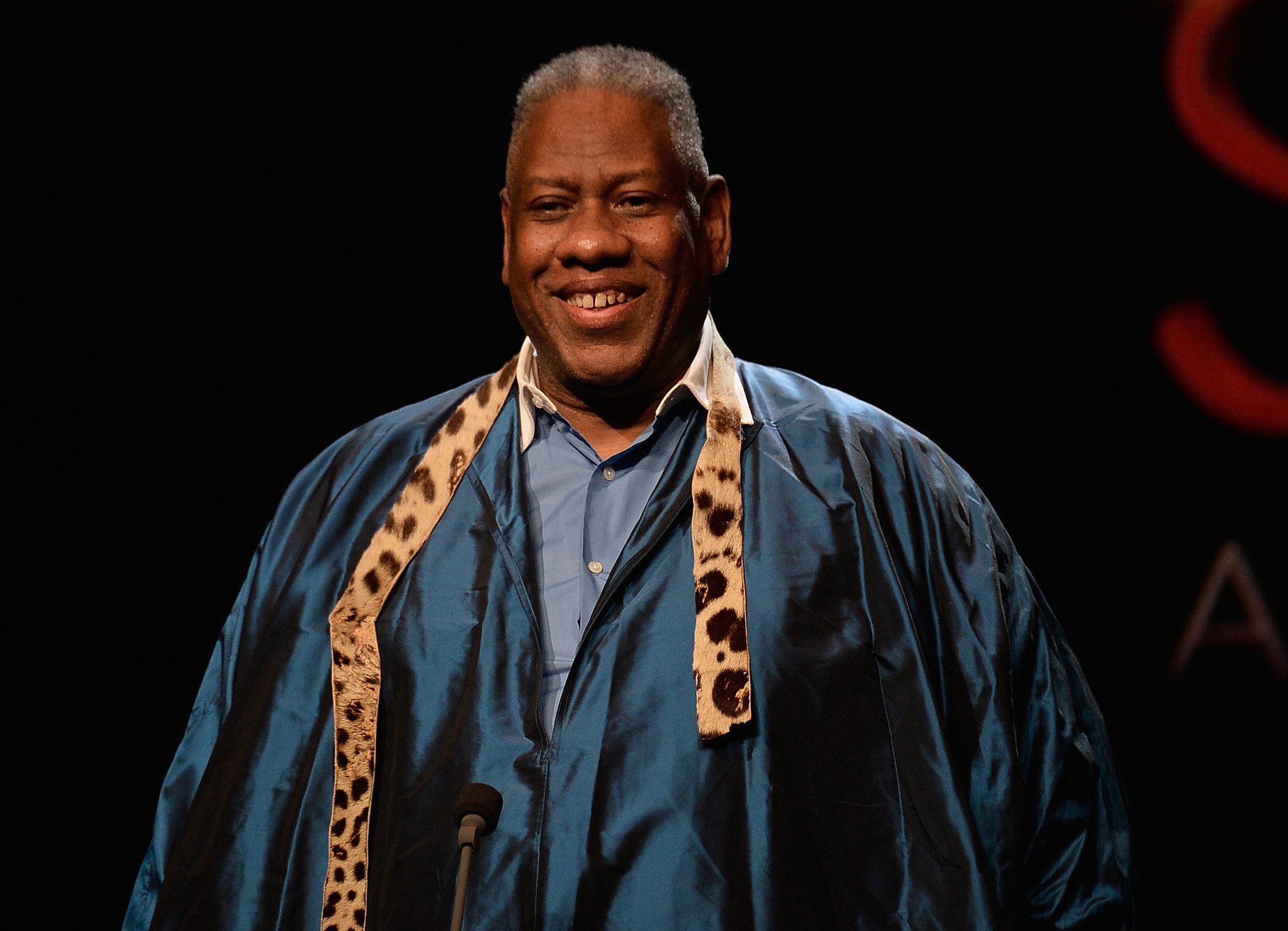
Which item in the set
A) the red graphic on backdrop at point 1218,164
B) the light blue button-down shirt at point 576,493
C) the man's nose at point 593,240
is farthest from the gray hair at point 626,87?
the red graphic on backdrop at point 1218,164

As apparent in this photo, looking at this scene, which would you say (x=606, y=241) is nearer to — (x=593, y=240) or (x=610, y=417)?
(x=593, y=240)

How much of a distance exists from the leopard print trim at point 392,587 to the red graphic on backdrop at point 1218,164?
1099 millimetres

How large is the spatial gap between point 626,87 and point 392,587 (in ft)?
2.26

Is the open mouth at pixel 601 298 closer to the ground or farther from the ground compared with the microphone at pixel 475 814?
farther from the ground

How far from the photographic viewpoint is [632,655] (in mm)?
1534

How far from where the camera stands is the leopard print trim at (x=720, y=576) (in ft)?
4.86

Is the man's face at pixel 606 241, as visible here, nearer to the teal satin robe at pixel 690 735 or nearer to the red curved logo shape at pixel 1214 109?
the teal satin robe at pixel 690 735

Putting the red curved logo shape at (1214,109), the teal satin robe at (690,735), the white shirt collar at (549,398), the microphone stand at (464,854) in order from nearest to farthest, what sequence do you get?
the microphone stand at (464,854), the teal satin robe at (690,735), the white shirt collar at (549,398), the red curved logo shape at (1214,109)

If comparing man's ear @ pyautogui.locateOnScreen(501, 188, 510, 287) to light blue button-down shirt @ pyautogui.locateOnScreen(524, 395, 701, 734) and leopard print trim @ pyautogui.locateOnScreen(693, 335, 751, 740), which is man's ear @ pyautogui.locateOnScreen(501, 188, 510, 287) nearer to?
light blue button-down shirt @ pyautogui.locateOnScreen(524, 395, 701, 734)

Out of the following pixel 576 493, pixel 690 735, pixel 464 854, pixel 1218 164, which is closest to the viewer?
pixel 464 854

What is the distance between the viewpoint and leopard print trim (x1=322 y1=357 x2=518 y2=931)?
1.53 meters

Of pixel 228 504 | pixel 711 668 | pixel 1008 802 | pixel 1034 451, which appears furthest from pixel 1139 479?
pixel 228 504

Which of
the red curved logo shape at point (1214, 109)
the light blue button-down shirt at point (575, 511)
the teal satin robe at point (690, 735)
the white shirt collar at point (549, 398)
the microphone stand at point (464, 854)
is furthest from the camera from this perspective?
the red curved logo shape at point (1214, 109)

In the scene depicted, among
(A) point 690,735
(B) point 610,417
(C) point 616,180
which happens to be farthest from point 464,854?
(C) point 616,180
